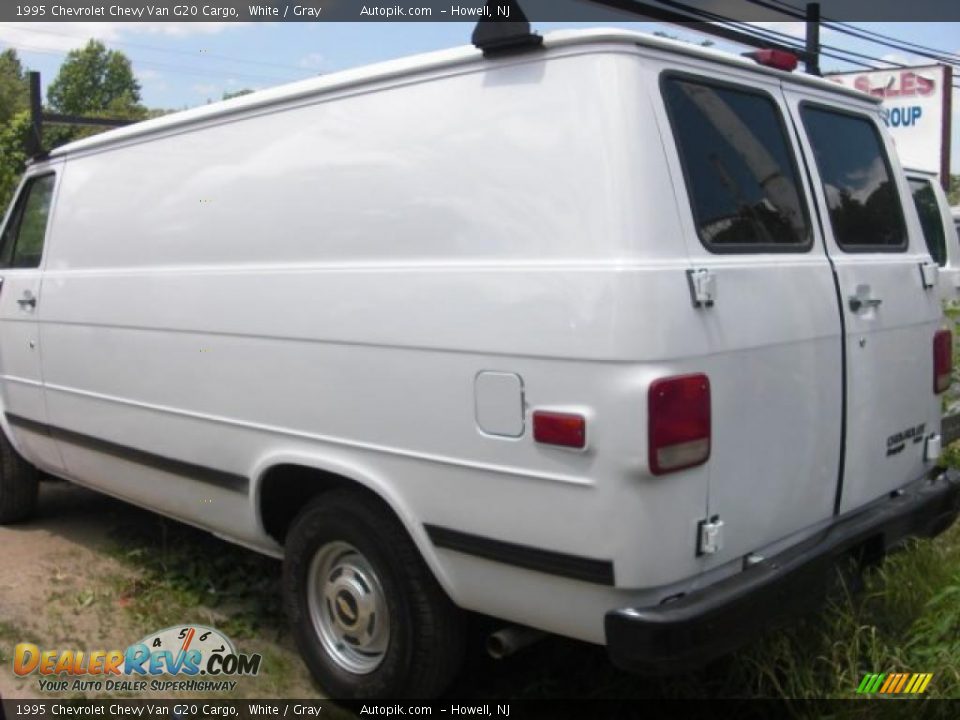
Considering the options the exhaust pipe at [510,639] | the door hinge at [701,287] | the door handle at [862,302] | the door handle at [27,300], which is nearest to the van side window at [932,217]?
the door handle at [862,302]

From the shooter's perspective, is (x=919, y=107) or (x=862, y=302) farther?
(x=919, y=107)

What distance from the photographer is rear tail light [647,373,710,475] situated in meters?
2.57

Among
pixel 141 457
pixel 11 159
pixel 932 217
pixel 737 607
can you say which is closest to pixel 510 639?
pixel 737 607

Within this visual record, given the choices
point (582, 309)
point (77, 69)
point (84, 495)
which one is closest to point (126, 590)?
point (84, 495)

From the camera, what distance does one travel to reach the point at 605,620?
268cm

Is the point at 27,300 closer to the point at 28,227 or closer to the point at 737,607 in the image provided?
the point at 28,227

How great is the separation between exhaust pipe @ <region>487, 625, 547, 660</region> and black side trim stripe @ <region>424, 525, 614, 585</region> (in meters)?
0.31

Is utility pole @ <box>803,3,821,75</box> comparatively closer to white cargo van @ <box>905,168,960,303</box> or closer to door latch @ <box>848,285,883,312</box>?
white cargo van @ <box>905,168,960,303</box>

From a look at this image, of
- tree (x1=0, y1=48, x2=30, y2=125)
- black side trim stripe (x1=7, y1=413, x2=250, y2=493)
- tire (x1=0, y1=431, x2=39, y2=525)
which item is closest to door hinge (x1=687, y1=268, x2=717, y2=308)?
black side trim stripe (x1=7, y1=413, x2=250, y2=493)

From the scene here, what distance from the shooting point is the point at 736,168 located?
122 inches

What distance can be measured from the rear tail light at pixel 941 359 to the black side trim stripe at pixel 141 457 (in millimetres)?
2828

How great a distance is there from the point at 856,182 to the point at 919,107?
1244 cm

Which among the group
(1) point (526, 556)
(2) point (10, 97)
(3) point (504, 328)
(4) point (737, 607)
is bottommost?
(4) point (737, 607)

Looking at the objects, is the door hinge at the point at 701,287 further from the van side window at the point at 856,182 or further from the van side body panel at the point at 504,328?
the van side window at the point at 856,182
